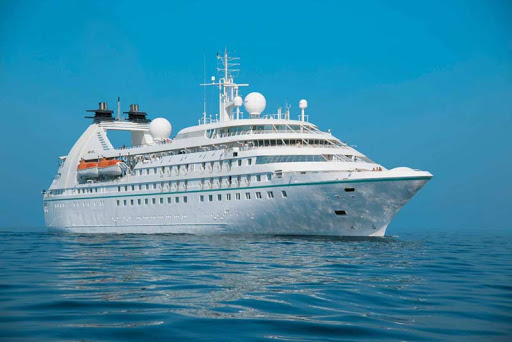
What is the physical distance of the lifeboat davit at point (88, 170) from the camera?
1998 inches

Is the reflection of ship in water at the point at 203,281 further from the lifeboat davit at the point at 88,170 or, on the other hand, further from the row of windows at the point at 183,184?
the lifeboat davit at the point at 88,170

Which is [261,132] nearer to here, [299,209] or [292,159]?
[292,159]

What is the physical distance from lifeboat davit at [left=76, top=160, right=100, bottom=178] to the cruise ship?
0.13 meters

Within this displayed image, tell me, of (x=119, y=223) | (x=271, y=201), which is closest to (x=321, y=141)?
(x=271, y=201)

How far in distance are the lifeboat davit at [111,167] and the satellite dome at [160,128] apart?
4.75 meters

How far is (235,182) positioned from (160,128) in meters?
16.9

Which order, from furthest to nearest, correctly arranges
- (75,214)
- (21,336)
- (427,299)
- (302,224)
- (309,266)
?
(75,214), (302,224), (309,266), (427,299), (21,336)

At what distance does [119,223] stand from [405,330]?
40792mm

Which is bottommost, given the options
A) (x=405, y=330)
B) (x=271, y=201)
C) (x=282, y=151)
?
(x=405, y=330)

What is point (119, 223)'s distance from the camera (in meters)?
47.5

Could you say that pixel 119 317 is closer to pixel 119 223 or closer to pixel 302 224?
pixel 302 224

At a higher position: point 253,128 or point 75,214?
point 253,128

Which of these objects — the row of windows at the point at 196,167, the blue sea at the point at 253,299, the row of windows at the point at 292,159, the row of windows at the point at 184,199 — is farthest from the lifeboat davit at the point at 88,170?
the blue sea at the point at 253,299

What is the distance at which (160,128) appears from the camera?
2040 inches
